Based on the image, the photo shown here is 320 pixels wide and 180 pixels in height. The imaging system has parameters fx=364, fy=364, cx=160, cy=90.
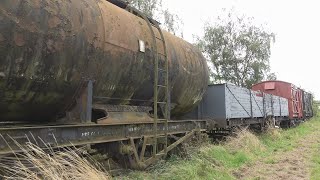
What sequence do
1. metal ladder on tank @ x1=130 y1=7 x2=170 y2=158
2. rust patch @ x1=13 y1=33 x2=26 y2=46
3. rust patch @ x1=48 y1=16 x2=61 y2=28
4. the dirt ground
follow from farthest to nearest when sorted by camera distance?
the dirt ground < metal ladder on tank @ x1=130 y1=7 x2=170 y2=158 < rust patch @ x1=48 y1=16 x2=61 y2=28 < rust patch @ x1=13 y1=33 x2=26 y2=46

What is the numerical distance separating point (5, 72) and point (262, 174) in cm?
601

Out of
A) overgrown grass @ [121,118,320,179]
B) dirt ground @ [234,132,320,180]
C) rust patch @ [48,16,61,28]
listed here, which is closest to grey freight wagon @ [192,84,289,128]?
overgrown grass @ [121,118,320,179]

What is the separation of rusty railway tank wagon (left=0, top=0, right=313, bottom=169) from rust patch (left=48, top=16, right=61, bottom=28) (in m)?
0.02

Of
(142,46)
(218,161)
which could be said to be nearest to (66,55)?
(142,46)

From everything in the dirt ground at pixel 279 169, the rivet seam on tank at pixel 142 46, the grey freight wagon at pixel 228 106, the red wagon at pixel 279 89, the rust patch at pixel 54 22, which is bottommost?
the dirt ground at pixel 279 169

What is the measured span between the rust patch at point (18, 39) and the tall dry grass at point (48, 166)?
4.53 feet

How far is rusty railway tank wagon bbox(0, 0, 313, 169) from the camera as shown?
5.08 m

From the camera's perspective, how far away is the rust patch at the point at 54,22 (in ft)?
17.9

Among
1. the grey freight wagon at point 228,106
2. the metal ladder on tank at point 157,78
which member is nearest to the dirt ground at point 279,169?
the metal ladder on tank at point 157,78

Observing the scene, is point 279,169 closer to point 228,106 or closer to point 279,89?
point 228,106

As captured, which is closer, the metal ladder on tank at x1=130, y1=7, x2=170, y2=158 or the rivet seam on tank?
the rivet seam on tank

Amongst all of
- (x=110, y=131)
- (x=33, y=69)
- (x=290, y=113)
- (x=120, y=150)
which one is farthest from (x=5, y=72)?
Result: (x=290, y=113)

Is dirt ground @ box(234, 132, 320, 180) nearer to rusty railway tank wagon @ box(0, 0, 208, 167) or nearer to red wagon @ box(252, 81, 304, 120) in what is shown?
rusty railway tank wagon @ box(0, 0, 208, 167)

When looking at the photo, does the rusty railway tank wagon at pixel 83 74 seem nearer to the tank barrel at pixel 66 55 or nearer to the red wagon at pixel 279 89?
the tank barrel at pixel 66 55
